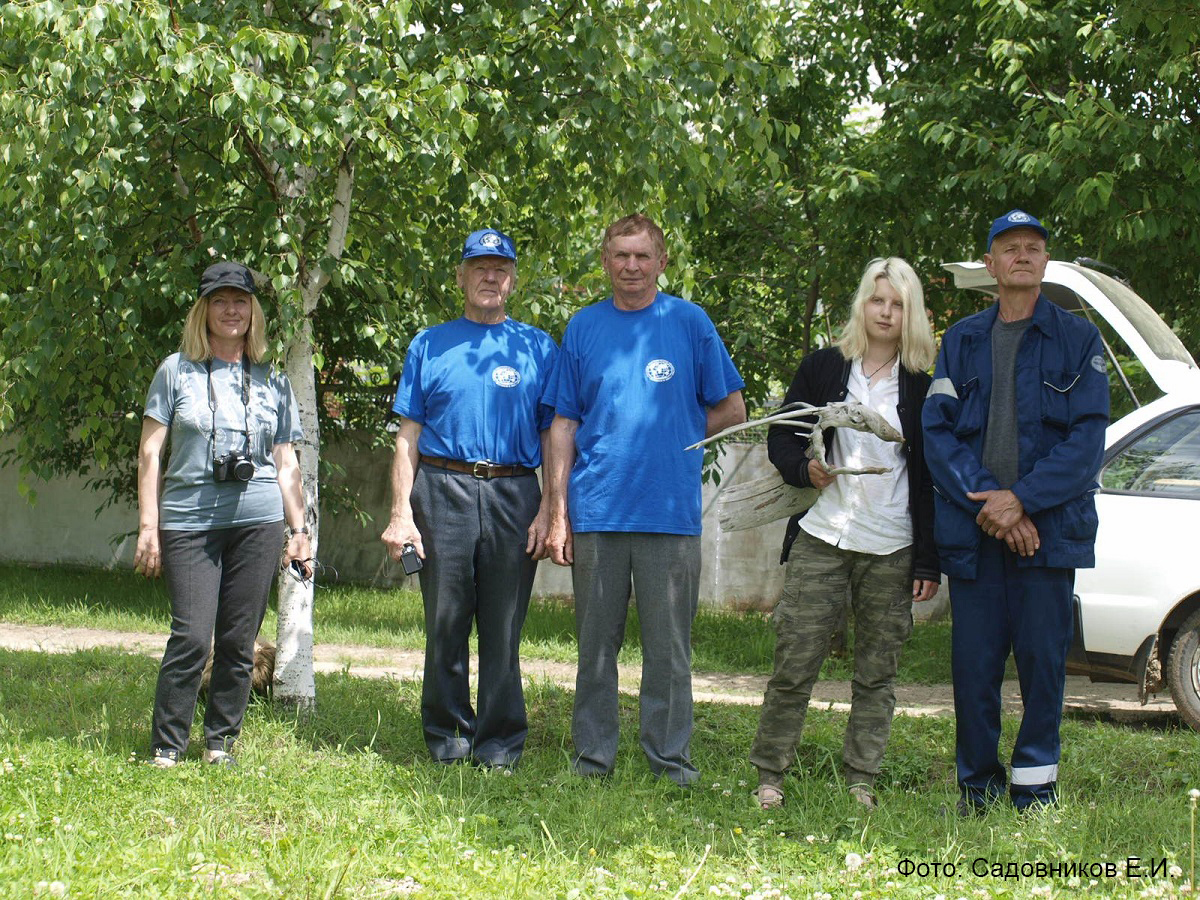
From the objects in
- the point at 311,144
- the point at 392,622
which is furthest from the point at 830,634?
the point at 392,622

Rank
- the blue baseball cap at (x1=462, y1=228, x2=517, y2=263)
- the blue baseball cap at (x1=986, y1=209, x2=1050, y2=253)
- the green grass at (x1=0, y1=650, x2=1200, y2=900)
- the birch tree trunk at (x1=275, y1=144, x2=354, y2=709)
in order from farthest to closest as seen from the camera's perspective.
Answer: the birch tree trunk at (x1=275, y1=144, x2=354, y2=709), the blue baseball cap at (x1=462, y1=228, x2=517, y2=263), the blue baseball cap at (x1=986, y1=209, x2=1050, y2=253), the green grass at (x1=0, y1=650, x2=1200, y2=900)

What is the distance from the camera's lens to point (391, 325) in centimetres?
686

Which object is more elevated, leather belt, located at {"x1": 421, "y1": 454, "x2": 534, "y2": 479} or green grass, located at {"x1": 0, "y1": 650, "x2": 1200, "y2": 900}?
leather belt, located at {"x1": 421, "y1": 454, "x2": 534, "y2": 479}

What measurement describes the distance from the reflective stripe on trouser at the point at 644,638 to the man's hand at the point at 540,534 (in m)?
0.18

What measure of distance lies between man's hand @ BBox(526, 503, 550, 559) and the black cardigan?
909mm

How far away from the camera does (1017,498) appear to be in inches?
167

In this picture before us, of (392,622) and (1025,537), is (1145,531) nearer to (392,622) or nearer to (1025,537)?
(1025,537)

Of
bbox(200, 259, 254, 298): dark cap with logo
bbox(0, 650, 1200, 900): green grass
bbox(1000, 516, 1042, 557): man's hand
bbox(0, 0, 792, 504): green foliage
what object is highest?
bbox(0, 0, 792, 504): green foliage

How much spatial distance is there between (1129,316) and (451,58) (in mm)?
3943

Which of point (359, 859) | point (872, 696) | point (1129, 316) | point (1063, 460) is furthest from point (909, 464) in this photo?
point (1129, 316)

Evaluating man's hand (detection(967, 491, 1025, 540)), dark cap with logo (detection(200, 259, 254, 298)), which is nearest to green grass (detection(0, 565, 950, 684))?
man's hand (detection(967, 491, 1025, 540))

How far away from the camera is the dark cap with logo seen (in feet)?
15.8

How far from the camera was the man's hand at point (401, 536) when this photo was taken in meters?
4.88

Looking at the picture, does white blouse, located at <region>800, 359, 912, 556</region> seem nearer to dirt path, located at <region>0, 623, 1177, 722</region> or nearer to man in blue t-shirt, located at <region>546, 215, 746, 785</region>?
man in blue t-shirt, located at <region>546, 215, 746, 785</region>
